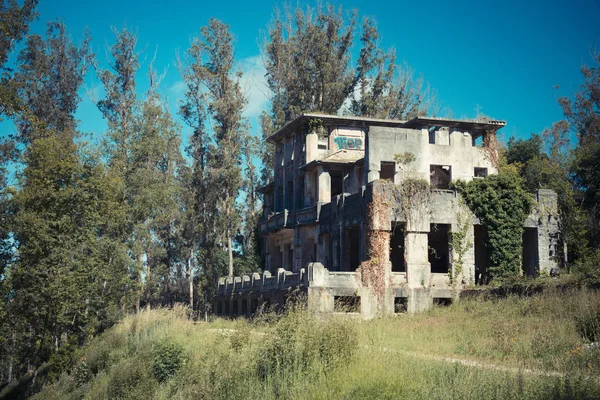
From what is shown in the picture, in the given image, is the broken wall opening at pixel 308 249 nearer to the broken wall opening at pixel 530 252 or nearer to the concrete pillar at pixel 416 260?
the concrete pillar at pixel 416 260

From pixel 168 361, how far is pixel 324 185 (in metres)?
21.3

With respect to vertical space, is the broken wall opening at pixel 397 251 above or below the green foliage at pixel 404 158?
below

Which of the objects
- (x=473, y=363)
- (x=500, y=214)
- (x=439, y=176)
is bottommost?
(x=473, y=363)

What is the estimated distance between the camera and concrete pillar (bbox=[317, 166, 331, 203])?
41.8m

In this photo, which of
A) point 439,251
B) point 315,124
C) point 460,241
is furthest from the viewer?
point 315,124

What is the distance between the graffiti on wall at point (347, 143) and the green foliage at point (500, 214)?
37.5 feet

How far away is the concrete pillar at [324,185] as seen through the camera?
41.8m

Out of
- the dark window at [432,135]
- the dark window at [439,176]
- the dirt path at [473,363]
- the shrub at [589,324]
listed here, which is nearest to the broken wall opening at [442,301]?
the dark window at [439,176]

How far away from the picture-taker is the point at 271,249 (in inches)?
1929

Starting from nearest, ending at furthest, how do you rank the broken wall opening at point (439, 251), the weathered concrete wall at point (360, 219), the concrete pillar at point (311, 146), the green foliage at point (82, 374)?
the green foliage at point (82, 374) → the weathered concrete wall at point (360, 219) → the broken wall opening at point (439, 251) → the concrete pillar at point (311, 146)

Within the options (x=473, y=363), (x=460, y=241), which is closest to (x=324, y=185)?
(x=460, y=241)

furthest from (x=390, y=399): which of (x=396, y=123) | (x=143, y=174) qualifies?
(x=143, y=174)

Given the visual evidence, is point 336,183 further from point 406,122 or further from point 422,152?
point 422,152

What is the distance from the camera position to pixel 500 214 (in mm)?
34625
